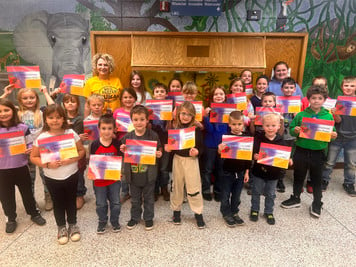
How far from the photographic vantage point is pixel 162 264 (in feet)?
6.97

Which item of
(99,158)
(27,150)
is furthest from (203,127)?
(27,150)

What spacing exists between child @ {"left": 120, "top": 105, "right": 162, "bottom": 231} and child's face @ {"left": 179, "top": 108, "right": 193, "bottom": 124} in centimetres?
30

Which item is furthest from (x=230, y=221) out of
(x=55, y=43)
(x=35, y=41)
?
(x=35, y=41)

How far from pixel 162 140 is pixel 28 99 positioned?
1484mm

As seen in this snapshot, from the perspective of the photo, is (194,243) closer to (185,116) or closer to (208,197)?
(208,197)

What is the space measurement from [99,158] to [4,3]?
330cm

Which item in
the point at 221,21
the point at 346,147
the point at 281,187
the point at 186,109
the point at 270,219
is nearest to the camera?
the point at 186,109

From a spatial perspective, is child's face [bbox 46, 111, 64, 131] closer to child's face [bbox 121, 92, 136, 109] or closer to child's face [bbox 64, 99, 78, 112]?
child's face [bbox 64, 99, 78, 112]

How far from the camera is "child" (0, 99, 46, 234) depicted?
229 centimetres

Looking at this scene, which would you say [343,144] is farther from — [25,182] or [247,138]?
[25,182]

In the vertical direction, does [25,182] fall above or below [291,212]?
above

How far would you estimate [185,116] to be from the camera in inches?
93.0

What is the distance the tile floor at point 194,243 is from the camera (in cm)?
217

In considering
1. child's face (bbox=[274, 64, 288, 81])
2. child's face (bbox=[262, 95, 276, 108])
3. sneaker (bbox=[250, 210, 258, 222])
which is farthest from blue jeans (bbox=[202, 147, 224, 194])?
child's face (bbox=[274, 64, 288, 81])
